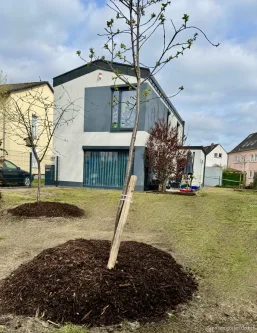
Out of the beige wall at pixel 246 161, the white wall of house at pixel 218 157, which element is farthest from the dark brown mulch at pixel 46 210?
the white wall of house at pixel 218 157

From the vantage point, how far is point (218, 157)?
66.4 m

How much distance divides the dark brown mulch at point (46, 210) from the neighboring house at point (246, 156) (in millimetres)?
44436

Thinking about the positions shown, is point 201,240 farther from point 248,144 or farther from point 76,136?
point 248,144

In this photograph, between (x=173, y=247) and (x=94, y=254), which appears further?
(x=173, y=247)

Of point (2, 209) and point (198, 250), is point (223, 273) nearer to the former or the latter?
point (198, 250)

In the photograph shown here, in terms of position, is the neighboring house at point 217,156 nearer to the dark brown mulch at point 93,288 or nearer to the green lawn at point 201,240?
the green lawn at point 201,240

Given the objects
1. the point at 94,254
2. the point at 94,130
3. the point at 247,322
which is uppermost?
the point at 94,130

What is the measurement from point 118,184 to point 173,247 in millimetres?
9791

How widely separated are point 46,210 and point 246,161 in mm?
50487

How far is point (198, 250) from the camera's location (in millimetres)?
5070

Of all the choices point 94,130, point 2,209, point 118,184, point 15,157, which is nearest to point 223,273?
point 2,209

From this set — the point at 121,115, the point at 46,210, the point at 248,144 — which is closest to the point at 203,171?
the point at 121,115

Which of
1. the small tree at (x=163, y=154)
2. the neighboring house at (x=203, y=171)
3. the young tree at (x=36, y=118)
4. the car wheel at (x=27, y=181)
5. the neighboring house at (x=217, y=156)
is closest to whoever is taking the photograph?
the young tree at (x=36, y=118)

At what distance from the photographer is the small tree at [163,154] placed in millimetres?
14219
